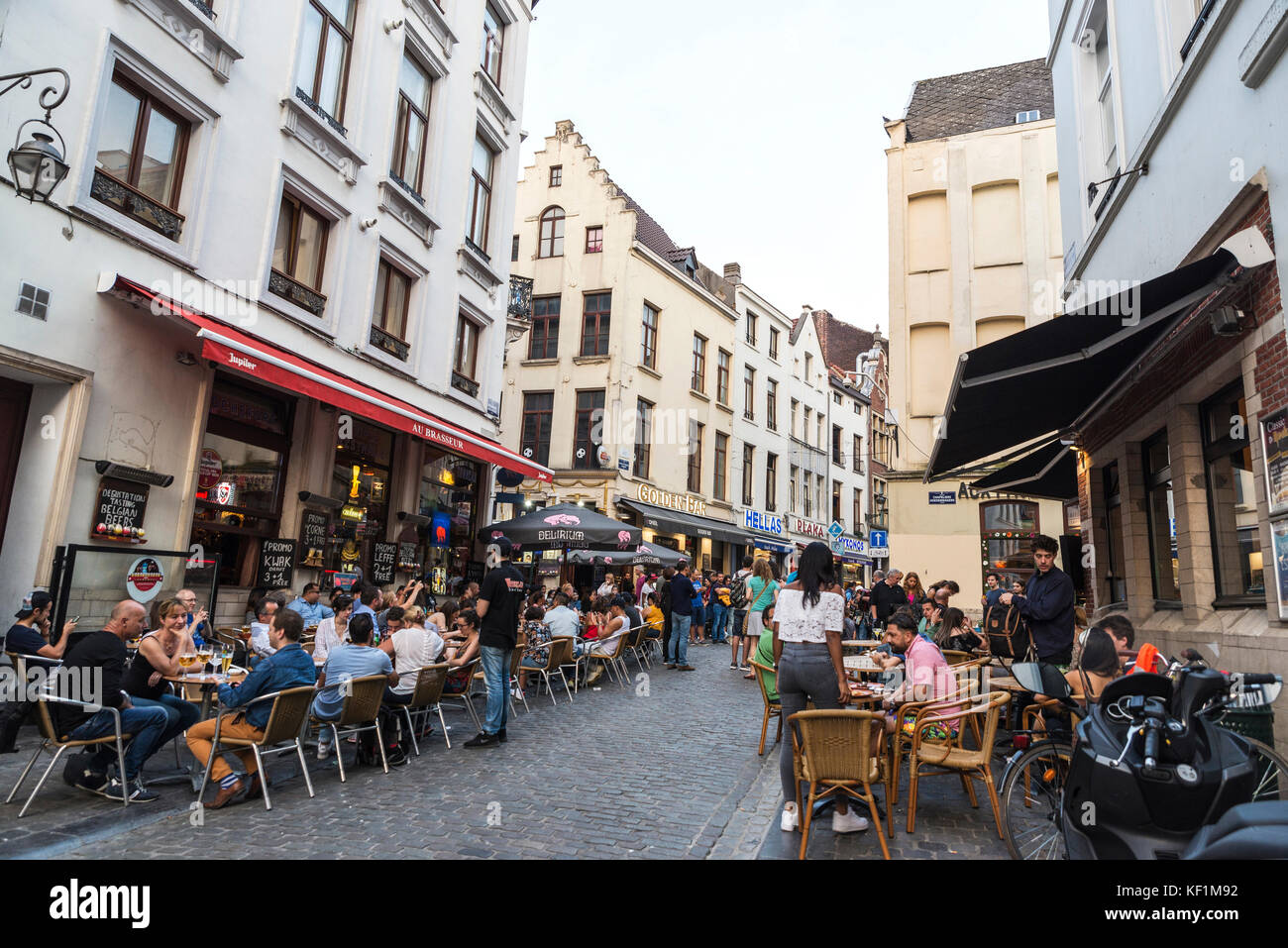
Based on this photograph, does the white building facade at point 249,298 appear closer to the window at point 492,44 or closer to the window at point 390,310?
the window at point 390,310

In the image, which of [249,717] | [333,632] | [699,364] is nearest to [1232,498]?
[249,717]

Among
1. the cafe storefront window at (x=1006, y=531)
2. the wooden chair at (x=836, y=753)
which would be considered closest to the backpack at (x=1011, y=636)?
the wooden chair at (x=836, y=753)

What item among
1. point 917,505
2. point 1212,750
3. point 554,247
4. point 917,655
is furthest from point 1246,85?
point 554,247

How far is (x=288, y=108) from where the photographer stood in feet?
33.8

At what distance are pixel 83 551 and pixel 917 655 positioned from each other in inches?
291

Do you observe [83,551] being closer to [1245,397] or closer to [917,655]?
[917,655]

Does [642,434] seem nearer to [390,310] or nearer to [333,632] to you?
[390,310]

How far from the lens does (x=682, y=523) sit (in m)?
24.6

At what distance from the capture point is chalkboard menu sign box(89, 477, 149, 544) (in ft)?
25.4

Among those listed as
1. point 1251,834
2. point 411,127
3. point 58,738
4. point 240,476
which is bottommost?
point 58,738

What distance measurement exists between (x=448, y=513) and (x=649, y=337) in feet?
42.7

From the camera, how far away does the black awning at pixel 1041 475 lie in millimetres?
11680

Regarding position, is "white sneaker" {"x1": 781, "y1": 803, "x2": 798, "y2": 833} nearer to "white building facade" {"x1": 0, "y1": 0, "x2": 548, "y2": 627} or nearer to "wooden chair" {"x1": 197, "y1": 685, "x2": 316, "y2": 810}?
"wooden chair" {"x1": 197, "y1": 685, "x2": 316, "y2": 810}

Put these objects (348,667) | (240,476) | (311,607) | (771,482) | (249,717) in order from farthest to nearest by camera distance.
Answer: (771,482) < (240,476) < (311,607) < (348,667) < (249,717)
